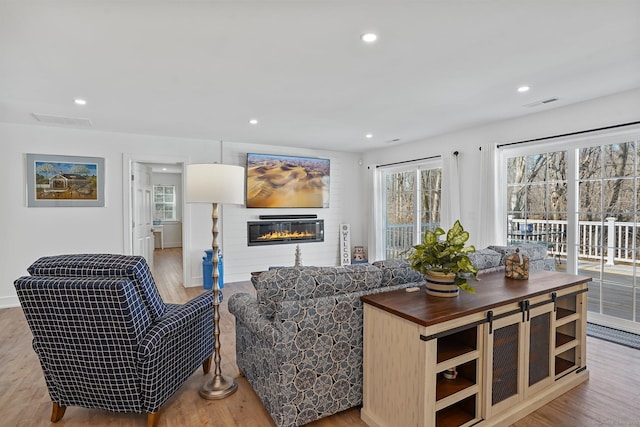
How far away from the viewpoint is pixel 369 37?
7.56 ft

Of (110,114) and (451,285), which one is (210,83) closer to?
(110,114)

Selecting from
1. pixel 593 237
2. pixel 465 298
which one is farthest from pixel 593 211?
pixel 465 298

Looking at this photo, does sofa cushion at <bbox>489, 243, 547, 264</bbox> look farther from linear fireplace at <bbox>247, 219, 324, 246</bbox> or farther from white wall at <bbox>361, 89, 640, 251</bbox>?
linear fireplace at <bbox>247, 219, 324, 246</bbox>

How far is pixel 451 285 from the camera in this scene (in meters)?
2.03

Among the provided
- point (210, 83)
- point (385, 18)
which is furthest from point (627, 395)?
point (210, 83)

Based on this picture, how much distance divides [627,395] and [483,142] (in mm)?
3349

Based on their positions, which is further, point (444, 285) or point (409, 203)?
point (409, 203)

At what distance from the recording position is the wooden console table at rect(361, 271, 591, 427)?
5.53ft

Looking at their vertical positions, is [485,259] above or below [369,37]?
below

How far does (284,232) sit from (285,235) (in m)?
0.06

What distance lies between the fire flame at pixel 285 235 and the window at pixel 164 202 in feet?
20.0

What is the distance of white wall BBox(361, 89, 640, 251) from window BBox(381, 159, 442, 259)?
0.33 metres

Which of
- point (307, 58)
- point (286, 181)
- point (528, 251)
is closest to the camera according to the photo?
point (307, 58)

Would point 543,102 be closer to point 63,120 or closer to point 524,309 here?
point 524,309
